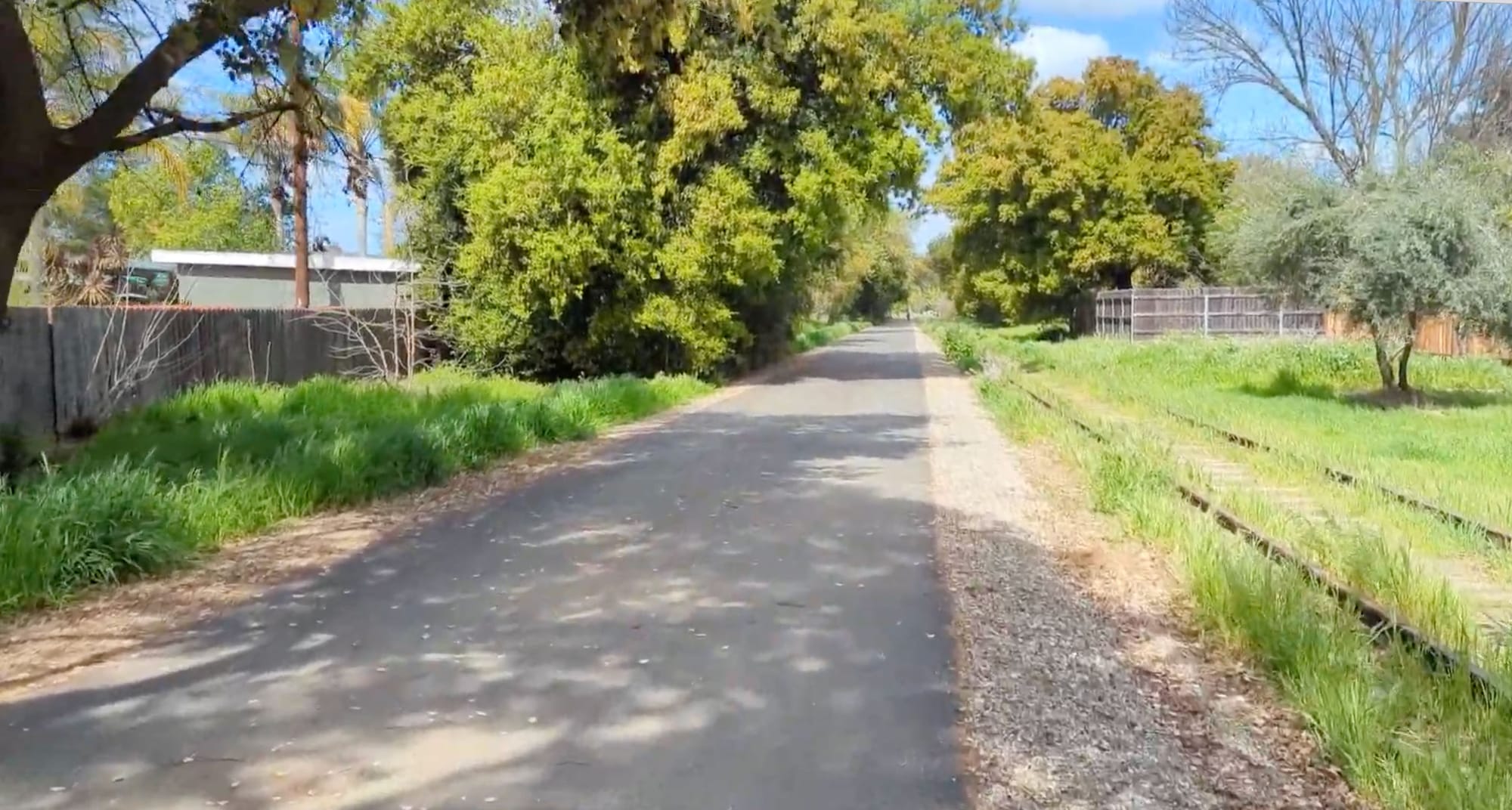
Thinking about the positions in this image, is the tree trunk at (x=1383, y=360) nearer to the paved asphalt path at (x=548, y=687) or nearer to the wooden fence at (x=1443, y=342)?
the wooden fence at (x=1443, y=342)

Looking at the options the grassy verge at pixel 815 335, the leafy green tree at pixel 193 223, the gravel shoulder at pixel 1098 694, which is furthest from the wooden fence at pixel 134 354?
the grassy verge at pixel 815 335

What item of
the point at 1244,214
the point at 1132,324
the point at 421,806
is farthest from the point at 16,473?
the point at 1132,324

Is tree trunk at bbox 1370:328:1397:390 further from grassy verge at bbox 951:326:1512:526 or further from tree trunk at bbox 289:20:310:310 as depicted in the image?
tree trunk at bbox 289:20:310:310

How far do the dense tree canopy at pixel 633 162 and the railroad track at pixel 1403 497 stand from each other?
43.4 ft

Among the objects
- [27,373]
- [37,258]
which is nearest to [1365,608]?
[27,373]

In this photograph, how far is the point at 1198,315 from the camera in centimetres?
3912

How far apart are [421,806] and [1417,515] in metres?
8.90

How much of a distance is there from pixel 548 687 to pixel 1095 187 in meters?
41.9

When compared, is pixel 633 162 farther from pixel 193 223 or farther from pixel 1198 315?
pixel 193 223

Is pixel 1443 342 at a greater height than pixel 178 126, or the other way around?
pixel 178 126

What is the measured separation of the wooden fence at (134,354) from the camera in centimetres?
1434

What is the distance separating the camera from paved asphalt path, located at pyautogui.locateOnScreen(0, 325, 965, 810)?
4688 millimetres

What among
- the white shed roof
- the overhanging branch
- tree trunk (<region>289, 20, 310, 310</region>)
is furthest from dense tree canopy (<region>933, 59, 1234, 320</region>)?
the overhanging branch

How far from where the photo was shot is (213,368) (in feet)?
61.3
